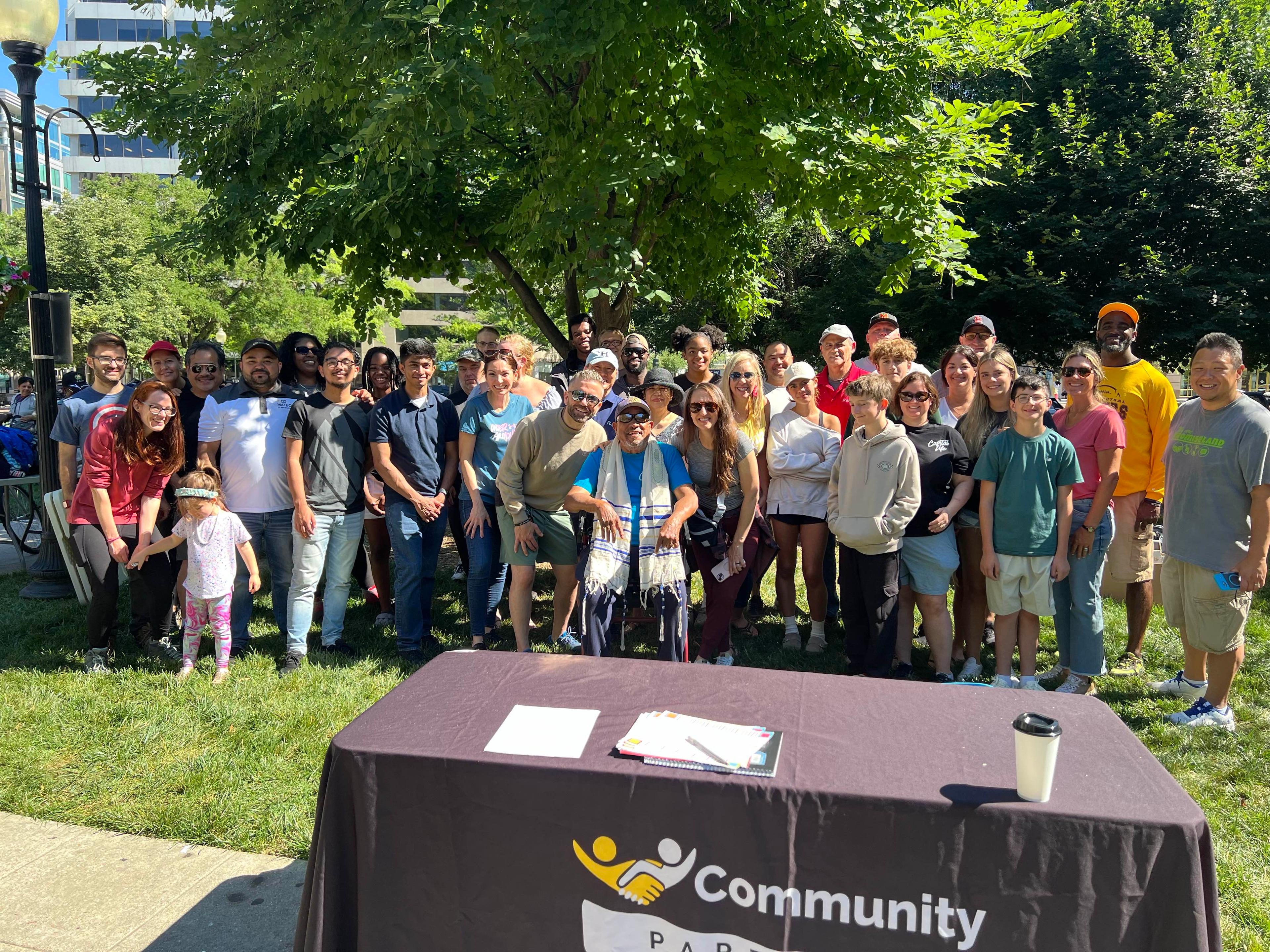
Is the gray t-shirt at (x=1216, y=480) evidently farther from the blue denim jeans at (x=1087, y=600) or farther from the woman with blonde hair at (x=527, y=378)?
the woman with blonde hair at (x=527, y=378)

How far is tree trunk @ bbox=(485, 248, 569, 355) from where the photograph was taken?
31.6 feet

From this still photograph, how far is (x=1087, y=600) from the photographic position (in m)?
5.06

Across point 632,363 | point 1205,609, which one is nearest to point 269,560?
point 632,363

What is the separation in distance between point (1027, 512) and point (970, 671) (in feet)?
3.74

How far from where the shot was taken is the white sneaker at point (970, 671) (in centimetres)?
540

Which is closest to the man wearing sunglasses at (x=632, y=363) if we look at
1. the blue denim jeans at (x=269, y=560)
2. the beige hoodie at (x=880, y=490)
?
the beige hoodie at (x=880, y=490)

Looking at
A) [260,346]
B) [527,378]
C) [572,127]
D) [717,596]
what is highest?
[572,127]

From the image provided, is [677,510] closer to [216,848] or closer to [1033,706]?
[1033,706]

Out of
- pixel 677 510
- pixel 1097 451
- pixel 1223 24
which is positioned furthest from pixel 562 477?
pixel 1223 24

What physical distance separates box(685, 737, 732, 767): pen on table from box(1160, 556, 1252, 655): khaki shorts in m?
3.51

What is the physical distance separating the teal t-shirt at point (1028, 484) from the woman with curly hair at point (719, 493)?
1.36 metres

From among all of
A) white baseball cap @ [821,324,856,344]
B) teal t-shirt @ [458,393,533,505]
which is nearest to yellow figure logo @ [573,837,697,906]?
teal t-shirt @ [458,393,533,505]

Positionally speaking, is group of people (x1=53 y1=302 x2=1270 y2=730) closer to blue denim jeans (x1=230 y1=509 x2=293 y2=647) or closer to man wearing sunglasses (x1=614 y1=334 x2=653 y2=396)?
blue denim jeans (x1=230 y1=509 x2=293 y2=647)

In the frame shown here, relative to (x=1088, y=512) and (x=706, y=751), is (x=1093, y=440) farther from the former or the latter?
(x=706, y=751)
